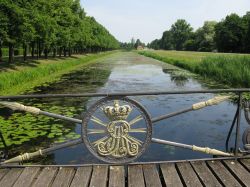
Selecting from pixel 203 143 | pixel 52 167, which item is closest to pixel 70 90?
pixel 203 143

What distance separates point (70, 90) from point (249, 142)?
15123mm

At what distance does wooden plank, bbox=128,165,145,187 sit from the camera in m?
4.86

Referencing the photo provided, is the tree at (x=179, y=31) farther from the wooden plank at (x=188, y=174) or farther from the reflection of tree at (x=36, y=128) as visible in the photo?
the wooden plank at (x=188, y=174)

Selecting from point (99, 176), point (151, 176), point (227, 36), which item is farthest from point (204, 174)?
point (227, 36)

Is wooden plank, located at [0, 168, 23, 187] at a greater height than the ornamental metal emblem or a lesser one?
lesser

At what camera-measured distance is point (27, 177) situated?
202 inches

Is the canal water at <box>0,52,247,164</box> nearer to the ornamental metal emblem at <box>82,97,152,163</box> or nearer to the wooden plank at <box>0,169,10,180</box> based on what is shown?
the wooden plank at <box>0,169,10,180</box>

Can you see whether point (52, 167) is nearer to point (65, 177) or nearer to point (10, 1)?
point (65, 177)

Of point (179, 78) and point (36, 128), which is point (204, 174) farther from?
point (179, 78)

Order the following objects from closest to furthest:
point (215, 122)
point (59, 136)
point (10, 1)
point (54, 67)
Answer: point (59, 136)
point (215, 122)
point (10, 1)
point (54, 67)

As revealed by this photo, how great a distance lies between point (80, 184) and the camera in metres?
4.87

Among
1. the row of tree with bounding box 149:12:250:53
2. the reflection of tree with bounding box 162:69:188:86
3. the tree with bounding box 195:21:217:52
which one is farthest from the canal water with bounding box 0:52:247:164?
the tree with bounding box 195:21:217:52

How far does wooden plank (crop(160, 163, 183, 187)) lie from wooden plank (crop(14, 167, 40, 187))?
1996 mm

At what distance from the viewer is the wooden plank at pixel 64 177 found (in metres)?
4.88
